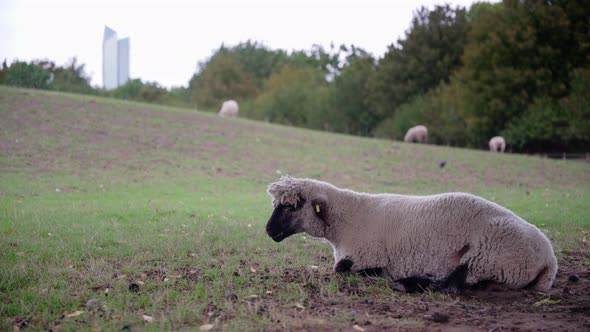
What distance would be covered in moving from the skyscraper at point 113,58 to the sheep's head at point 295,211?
5843cm

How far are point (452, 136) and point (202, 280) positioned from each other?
→ 151ft

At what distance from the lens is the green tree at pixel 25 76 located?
45.6 metres

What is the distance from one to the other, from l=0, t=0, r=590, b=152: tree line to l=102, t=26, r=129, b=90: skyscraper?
4.08 metres

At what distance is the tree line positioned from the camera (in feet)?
131

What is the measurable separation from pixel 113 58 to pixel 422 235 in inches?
2631

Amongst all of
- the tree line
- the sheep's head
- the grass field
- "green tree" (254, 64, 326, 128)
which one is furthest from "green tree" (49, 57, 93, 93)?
the sheep's head

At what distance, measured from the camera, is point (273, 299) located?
21.5 feet

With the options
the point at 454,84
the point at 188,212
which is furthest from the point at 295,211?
the point at 454,84

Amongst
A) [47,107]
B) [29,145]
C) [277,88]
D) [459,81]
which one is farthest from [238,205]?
[277,88]

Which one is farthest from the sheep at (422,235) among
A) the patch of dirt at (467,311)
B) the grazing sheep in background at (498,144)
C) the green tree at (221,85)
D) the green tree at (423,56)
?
the green tree at (221,85)

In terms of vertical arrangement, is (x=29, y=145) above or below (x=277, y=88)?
below

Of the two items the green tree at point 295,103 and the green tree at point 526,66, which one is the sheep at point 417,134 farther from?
the green tree at point 295,103

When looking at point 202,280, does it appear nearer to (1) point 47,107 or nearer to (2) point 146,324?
(2) point 146,324

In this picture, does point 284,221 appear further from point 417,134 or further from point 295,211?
point 417,134
